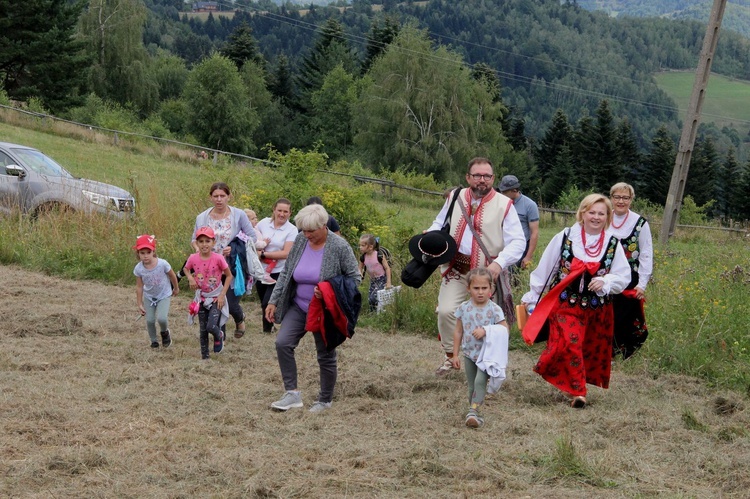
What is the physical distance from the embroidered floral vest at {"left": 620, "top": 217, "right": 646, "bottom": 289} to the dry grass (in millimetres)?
1051

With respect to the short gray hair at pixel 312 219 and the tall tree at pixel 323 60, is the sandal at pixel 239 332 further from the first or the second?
the tall tree at pixel 323 60

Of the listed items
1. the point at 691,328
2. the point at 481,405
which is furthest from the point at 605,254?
the point at 691,328

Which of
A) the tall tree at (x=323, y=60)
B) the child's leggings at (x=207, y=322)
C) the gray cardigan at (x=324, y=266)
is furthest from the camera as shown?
the tall tree at (x=323, y=60)

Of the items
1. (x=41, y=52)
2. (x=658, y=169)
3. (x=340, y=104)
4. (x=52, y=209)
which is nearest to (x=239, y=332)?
(x=52, y=209)

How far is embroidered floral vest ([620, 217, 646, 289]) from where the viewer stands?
24.6 feet

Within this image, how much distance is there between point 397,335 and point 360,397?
10.3 feet

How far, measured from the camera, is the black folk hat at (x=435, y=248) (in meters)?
7.32

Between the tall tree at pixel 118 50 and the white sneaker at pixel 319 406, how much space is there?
5870cm

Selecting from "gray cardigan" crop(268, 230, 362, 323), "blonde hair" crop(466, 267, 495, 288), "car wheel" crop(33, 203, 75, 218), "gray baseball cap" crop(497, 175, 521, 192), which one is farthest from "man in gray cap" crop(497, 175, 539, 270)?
"car wheel" crop(33, 203, 75, 218)

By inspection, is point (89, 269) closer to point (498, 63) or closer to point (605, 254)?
point (605, 254)

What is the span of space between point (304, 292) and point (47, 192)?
1014cm

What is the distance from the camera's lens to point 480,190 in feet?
24.3

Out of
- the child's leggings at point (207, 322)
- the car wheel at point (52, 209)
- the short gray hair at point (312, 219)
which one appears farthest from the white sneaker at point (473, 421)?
the car wheel at point (52, 209)

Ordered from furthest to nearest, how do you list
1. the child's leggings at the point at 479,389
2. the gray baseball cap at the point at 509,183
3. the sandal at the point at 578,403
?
the gray baseball cap at the point at 509,183, the sandal at the point at 578,403, the child's leggings at the point at 479,389
